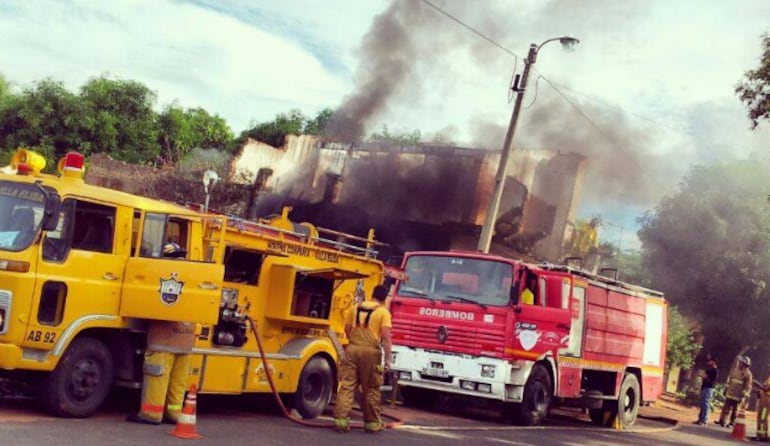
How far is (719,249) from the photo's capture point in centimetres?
3294

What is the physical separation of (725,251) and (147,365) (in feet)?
93.9

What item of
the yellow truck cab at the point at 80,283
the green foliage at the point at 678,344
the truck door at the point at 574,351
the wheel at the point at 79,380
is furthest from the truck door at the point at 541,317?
the green foliage at the point at 678,344

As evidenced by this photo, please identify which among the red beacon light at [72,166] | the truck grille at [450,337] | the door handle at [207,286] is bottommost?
the truck grille at [450,337]

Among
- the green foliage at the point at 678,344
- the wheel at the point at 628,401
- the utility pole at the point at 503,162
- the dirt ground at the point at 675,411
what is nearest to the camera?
the wheel at the point at 628,401

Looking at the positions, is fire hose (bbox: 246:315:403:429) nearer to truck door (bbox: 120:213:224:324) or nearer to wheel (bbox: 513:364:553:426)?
truck door (bbox: 120:213:224:324)

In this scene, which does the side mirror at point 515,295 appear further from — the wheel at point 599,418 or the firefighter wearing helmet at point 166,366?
the firefighter wearing helmet at point 166,366

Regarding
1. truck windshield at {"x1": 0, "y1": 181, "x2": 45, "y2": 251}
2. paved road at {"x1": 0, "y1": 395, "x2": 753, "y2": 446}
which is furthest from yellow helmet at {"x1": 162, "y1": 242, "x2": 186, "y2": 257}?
paved road at {"x1": 0, "y1": 395, "x2": 753, "y2": 446}

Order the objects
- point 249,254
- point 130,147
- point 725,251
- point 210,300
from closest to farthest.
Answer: point 210,300 < point 249,254 < point 725,251 < point 130,147

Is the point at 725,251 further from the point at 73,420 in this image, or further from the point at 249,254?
the point at 73,420

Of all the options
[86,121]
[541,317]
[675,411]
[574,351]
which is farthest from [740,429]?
[86,121]

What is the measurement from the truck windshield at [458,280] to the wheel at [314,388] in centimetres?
314

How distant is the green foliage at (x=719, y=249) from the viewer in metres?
32.6

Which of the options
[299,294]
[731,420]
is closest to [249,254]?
[299,294]

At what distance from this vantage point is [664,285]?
34.6 metres
